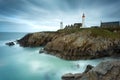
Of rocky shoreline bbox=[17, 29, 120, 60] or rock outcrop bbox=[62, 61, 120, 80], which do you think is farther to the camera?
rocky shoreline bbox=[17, 29, 120, 60]

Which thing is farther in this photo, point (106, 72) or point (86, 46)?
point (86, 46)

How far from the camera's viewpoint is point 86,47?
93.7ft

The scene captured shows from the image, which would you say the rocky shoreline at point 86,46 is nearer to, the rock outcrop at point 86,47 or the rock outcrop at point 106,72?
the rock outcrop at point 86,47

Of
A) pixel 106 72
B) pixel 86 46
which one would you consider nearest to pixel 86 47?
pixel 86 46

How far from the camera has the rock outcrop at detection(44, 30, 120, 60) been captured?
27984mm

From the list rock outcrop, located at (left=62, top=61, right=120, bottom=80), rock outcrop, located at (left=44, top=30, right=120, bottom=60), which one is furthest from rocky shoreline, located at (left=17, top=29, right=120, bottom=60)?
rock outcrop, located at (left=62, top=61, right=120, bottom=80)

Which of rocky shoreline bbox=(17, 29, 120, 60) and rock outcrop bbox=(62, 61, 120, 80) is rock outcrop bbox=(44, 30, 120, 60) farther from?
rock outcrop bbox=(62, 61, 120, 80)

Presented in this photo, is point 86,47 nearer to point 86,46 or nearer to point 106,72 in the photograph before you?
point 86,46

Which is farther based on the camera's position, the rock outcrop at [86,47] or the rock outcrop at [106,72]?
the rock outcrop at [86,47]

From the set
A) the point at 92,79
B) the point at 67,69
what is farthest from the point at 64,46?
the point at 92,79

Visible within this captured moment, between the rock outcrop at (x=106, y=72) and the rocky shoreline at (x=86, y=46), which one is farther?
the rocky shoreline at (x=86, y=46)

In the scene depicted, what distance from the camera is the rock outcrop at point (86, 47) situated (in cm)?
2798

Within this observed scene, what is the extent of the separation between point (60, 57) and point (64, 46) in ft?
10.9

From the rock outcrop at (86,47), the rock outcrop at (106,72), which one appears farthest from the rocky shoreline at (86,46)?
the rock outcrop at (106,72)
